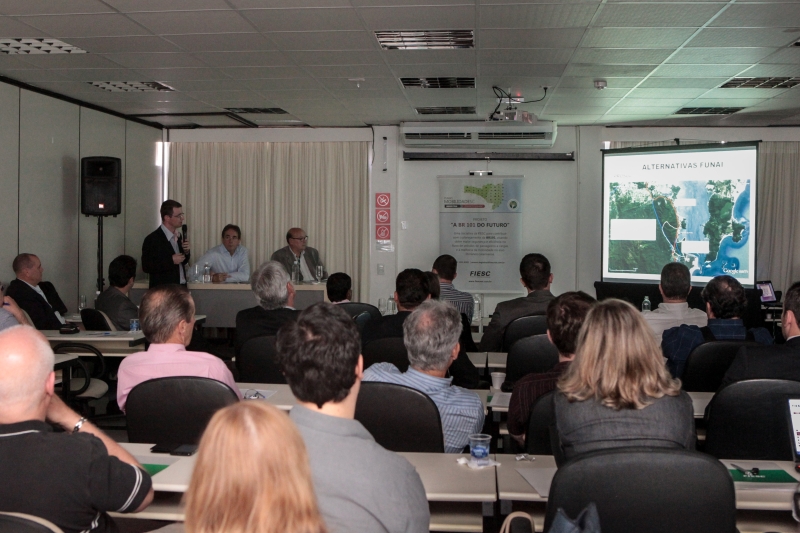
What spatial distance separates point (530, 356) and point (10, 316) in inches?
121

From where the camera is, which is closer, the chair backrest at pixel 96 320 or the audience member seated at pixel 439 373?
the audience member seated at pixel 439 373

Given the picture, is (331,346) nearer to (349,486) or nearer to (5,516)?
(349,486)

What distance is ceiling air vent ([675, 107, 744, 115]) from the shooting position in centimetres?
815

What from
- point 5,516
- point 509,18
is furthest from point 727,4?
point 5,516

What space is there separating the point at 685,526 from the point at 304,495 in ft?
3.57

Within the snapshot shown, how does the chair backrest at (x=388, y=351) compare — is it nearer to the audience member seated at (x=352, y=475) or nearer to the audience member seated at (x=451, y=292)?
the audience member seated at (x=451, y=292)

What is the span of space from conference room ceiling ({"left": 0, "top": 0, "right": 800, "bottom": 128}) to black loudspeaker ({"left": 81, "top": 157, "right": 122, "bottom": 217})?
0.70 meters

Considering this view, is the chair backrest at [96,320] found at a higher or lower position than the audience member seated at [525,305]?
lower

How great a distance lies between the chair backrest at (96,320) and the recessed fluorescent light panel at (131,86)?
2486 millimetres

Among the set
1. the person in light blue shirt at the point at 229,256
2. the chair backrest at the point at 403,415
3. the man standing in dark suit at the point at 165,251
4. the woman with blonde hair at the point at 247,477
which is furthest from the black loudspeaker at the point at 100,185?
the woman with blonde hair at the point at 247,477

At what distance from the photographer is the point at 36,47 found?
5.70 m

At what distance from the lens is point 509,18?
4.82m

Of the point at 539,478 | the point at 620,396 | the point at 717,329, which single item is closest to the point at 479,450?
the point at 539,478

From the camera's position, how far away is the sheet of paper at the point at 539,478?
83.4 inches
